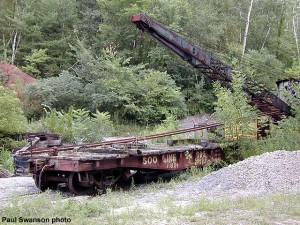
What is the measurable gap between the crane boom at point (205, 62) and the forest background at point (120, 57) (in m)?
3.37

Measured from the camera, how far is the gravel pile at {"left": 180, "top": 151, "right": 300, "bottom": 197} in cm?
804

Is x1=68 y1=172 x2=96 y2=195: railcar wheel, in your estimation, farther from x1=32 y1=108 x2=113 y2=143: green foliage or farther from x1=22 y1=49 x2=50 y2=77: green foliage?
x1=22 y1=49 x2=50 y2=77: green foliage

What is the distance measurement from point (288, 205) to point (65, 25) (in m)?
31.3

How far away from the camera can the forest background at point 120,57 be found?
23627mm

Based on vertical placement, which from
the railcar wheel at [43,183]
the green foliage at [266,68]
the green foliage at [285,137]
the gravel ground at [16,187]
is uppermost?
the green foliage at [266,68]

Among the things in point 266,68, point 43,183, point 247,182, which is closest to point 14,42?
point 266,68

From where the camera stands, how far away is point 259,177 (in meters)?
8.52

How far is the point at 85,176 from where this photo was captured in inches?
341

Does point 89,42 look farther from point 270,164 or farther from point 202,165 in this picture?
point 270,164

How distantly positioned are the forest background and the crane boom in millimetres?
3373

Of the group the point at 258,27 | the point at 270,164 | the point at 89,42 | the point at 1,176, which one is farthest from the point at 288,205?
the point at 258,27

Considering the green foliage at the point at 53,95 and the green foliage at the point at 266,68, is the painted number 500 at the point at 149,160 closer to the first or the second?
the green foliage at the point at 53,95

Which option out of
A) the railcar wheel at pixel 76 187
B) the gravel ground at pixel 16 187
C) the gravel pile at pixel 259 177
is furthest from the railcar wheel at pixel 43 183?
the gravel pile at pixel 259 177

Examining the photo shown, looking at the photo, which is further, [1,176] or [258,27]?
[258,27]
